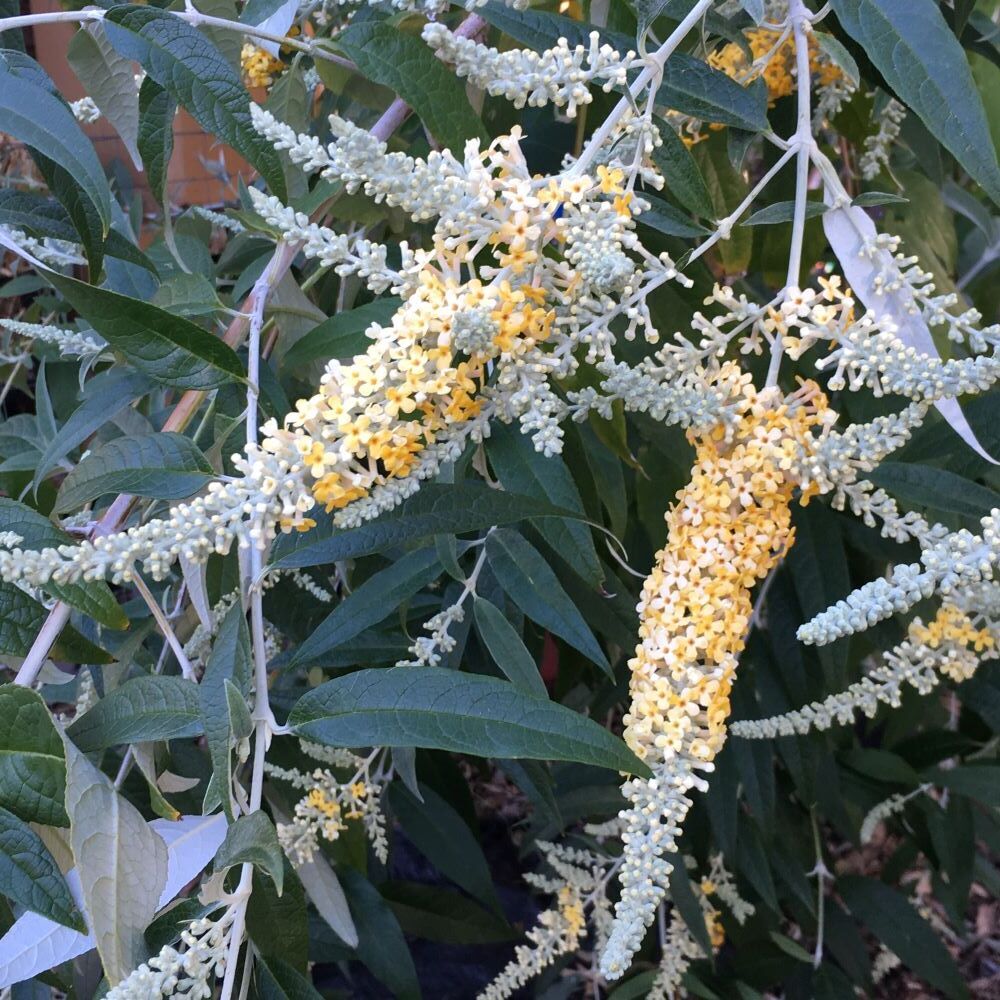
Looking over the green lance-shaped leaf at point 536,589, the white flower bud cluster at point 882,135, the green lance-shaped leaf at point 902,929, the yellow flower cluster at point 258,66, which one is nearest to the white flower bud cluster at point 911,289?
the green lance-shaped leaf at point 536,589

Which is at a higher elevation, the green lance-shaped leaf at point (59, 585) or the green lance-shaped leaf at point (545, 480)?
the green lance-shaped leaf at point (545, 480)

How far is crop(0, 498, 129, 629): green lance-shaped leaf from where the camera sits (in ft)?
1.85

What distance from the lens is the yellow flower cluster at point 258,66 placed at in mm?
1054

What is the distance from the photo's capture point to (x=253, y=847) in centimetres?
50

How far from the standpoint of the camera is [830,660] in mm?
1083

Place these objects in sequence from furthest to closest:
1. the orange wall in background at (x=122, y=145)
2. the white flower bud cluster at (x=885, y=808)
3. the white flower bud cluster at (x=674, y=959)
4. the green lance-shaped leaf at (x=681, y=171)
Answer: the orange wall in background at (x=122, y=145) < the white flower bud cluster at (x=885, y=808) < the white flower bud cluster at (x=674, y=959) < the green lance-shaped leaf at (x=681, y=171)

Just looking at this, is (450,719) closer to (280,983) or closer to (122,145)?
(280,983)

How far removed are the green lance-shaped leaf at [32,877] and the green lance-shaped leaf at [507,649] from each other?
1.03 feet

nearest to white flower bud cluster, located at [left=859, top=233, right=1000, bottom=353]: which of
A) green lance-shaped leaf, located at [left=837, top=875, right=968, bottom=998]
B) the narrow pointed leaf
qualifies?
the narrow pointed leaf

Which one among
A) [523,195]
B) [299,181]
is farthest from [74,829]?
[299,181]

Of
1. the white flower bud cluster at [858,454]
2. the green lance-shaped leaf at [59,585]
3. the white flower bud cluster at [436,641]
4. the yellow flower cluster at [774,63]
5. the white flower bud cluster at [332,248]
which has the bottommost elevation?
the white flower bud cluster at [436,641]

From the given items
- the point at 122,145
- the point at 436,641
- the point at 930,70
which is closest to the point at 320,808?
the point at 436,641

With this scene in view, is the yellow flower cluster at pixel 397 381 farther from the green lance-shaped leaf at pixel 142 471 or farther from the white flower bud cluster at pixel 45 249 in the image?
the white flower bud cluster at pixel 45 249

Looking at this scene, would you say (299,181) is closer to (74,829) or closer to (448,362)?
(448,362)
